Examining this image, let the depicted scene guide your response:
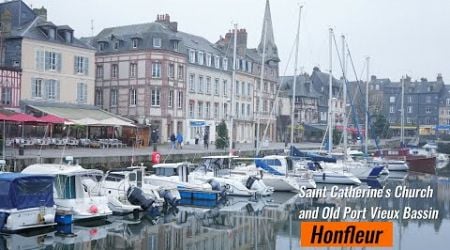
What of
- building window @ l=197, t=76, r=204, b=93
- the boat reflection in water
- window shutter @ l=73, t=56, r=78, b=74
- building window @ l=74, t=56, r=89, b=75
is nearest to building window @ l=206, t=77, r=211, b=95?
building window @ l=197, t=76, r=204, b=93

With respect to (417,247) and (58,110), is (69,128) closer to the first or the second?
(58,110)

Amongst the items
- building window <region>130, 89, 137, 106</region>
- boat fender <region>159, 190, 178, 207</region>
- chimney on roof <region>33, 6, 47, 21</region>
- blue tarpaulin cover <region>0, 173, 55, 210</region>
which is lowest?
boat fender <region>159, 190, 178, 207</region>

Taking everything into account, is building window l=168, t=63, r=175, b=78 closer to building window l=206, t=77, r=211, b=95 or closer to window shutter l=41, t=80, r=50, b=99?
building window l=206, t=77, r=211, b=95

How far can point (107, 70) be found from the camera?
45.4 m

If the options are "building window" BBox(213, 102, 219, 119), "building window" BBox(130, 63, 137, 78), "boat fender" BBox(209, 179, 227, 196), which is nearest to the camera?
"boat fender" BBox(209, 179, 227, 196)

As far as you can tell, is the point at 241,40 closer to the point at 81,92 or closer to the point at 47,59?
the point at 81,92

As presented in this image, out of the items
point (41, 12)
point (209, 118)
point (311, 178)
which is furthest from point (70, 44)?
point (311, 178)

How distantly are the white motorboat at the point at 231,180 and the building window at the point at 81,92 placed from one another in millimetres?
14483

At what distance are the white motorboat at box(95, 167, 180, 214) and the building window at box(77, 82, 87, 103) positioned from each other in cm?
1820

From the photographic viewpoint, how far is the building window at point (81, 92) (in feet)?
130

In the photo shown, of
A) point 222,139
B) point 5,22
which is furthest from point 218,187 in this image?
point 5,22

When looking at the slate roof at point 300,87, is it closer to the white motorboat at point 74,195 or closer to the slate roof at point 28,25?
the slate roof at point 28,25

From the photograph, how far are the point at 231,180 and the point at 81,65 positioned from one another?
17.5 metres

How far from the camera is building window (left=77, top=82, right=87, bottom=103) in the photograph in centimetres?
3971
